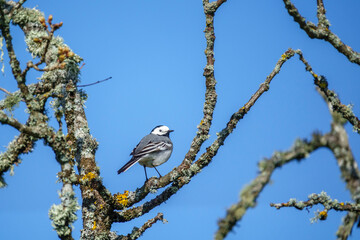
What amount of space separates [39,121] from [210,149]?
2.17 metres

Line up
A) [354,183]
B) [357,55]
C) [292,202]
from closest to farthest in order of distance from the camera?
[354,183]
[292,202]
[357,55]

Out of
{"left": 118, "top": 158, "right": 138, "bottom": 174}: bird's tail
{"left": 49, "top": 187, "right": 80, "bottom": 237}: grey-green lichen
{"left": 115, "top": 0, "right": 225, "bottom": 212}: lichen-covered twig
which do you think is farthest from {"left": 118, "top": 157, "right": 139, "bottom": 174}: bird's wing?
{"left": 49, "top": 187, "right": 80, "bottom": 237}: grey-green lichen

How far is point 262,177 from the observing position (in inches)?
88.7

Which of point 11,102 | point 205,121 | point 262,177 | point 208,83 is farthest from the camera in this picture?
Result: point 208,83

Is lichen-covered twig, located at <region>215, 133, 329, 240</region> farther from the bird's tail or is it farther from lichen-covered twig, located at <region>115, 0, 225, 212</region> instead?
the bird's tail

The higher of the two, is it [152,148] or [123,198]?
[152,148]

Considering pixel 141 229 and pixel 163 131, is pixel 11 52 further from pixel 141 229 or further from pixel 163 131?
pixel 163 131

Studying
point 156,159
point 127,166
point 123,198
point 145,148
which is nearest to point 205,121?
point 123,198

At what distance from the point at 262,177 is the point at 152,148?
610cm

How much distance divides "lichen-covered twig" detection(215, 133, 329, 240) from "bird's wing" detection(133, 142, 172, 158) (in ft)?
19.0

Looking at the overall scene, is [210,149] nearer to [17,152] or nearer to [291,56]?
[291,56]

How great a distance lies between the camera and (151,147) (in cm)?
828

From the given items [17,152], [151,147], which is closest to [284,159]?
[17,152]

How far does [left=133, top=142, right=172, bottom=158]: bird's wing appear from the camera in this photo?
805 centimetres
